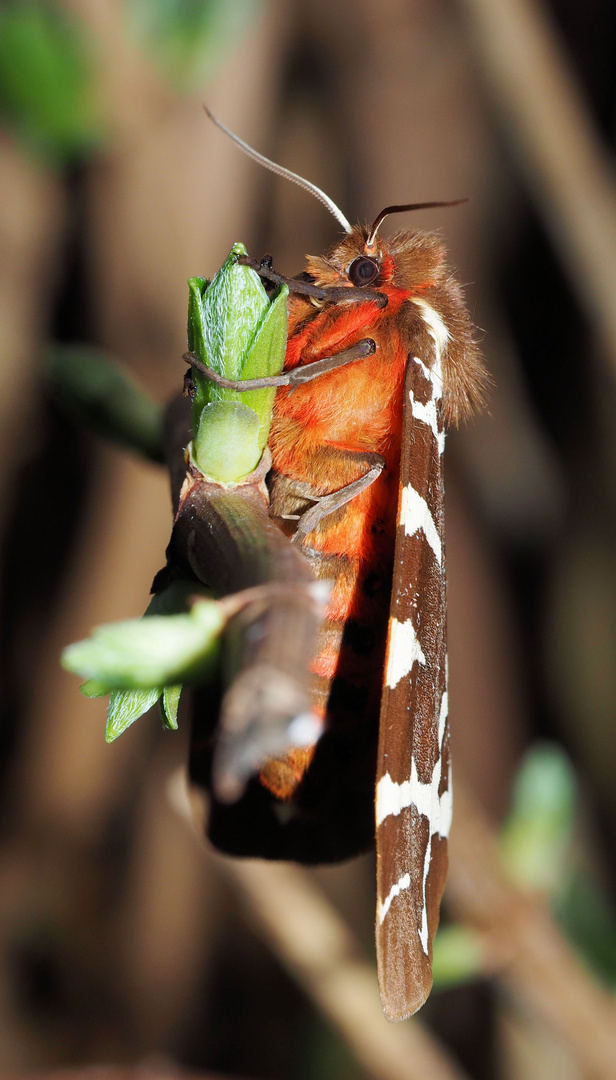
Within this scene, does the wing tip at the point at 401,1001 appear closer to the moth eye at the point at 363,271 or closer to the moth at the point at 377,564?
the moth at the point at 377,564

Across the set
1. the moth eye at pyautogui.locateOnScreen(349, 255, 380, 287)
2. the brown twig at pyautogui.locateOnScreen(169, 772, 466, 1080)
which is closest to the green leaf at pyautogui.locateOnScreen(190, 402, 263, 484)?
the moth eye at pyautogui.locateOnScreen(349, 255, 380, 287)

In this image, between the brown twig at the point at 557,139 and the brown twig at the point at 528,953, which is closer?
the brown twig at the point at 528,953

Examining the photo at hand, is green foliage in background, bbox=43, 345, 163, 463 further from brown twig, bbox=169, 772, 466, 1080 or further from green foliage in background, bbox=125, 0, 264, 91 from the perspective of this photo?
green foliage in background, bbox=125, 0, 264, 91

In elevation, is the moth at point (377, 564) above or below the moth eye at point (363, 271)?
below

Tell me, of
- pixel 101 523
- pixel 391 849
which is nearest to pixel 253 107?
pixel 101 523

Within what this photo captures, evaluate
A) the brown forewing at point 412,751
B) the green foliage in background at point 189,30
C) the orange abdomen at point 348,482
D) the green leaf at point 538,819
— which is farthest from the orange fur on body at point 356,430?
the green foliage in background at point 189,30
